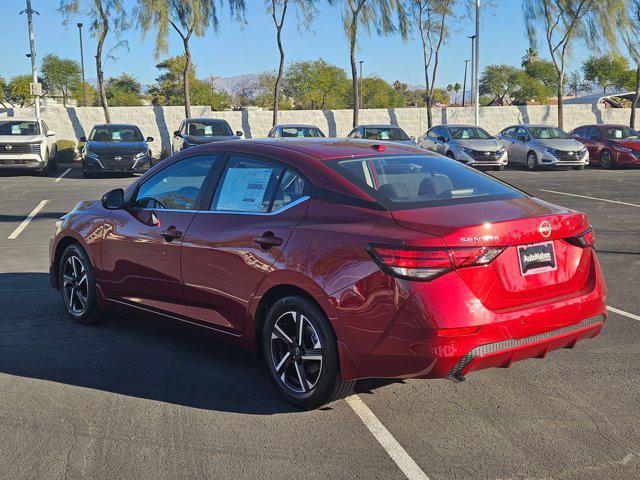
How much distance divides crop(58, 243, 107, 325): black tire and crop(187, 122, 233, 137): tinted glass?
683 inches

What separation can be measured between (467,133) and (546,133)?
2.98 m

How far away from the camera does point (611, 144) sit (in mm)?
25891

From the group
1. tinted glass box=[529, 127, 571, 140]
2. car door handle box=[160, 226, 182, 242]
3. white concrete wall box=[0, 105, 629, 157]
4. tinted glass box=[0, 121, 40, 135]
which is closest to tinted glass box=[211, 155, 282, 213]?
car door handle box=[160, 226, 182, 242]

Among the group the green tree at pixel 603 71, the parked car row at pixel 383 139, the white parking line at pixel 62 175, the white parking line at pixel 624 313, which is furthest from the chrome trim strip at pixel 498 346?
the green tree at pixel 603 71

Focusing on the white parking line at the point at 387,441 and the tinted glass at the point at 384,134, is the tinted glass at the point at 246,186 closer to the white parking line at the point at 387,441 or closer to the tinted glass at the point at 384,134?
the white parking line at the point at 387,441

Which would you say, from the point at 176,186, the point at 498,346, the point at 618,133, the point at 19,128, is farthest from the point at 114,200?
the point at 618,133

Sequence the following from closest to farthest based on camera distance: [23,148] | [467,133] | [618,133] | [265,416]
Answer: [265,416] → [23,148] → [467,133] → [618,133]

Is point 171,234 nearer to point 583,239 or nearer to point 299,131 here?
point 583,239

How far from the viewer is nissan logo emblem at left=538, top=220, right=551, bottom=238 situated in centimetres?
407

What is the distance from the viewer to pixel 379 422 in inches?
165

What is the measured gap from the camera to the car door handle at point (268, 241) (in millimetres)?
4414

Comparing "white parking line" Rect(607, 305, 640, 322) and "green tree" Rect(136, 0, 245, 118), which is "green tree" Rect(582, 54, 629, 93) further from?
"white parking line" Rect(607, 305, 640, 322)

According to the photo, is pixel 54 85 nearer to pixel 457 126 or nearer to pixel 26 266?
pixel 457 126

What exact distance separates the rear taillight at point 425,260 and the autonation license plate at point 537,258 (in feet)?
0.84
